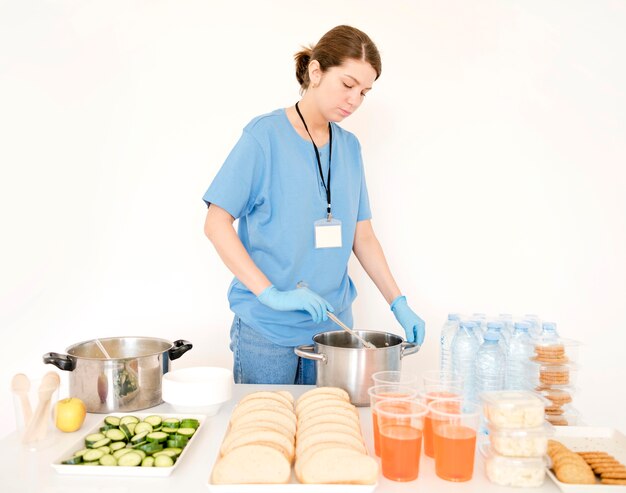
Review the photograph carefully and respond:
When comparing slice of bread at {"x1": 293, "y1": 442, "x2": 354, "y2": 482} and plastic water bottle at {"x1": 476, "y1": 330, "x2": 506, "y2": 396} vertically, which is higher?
plastic water bottle at {"x1": 476, "y1": 330, "x2": 506, "y2": 396}

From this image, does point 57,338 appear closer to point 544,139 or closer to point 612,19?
point 544,139

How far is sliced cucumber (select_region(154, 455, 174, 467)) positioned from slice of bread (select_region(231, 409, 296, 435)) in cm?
17

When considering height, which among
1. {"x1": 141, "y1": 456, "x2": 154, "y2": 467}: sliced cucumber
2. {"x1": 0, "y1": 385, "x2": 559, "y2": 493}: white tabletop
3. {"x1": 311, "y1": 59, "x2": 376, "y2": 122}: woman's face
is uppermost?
{"x1": 311, "y1": 59, "x2": 376, "y2": 122}: woman's face

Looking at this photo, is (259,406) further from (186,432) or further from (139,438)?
(139,438)

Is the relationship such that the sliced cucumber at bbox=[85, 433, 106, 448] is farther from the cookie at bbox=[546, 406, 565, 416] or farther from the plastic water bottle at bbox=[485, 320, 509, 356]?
the cookie at bbox=[546, 406, 565, 416]

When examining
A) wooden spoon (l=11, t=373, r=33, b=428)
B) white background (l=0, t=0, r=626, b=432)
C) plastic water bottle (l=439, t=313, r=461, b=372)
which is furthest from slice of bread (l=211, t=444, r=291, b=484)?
white background (l=0, t=0, r=626, b=432)

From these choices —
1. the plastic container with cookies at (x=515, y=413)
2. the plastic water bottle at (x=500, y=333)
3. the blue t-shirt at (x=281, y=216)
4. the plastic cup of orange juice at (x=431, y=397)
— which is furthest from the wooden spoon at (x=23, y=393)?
the plastic water bottle at (x=500, y=333)

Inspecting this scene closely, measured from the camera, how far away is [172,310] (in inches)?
112

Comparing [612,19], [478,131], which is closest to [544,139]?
[478,131]

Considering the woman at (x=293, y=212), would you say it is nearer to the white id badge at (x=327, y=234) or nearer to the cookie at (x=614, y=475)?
the white id badge at (x=327, y=234)

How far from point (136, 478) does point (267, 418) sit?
1.03ft

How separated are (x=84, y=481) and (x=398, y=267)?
1999mm

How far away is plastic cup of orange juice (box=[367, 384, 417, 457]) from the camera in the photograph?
3.98 ft

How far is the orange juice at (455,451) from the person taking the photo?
1104 mm
